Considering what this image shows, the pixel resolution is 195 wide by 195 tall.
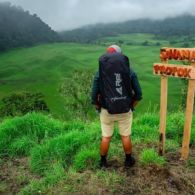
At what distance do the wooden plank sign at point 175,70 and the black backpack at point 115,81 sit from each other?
2.58 ft

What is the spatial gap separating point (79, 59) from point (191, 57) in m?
169

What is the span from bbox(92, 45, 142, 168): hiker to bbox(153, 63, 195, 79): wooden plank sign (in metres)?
0.60

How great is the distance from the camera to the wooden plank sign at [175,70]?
749cm

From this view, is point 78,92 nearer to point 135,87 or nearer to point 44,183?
point 135,87

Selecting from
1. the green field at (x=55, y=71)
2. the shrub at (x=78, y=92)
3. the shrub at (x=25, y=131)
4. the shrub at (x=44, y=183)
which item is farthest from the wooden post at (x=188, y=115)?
the green field at (x=55, y=71)

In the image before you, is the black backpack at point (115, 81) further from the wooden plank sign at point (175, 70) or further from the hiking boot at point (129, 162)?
the hiking boot at point (129, 162)

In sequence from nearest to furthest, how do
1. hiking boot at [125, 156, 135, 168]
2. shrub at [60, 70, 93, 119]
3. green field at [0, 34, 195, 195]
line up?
green field at [0, 34, 195, 195] < hiking boot at [125, 156, 135, 168] < shrub at [60, 70, 93, 119]

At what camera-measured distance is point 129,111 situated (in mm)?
7707

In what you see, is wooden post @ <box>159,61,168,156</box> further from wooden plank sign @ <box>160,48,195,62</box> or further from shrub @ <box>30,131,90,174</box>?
shrub @ <box>30,131,90,174</box>

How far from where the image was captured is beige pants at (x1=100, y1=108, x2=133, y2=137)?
7668 mm

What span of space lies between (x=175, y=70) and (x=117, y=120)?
1446mm

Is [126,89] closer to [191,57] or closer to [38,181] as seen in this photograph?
[191,57]

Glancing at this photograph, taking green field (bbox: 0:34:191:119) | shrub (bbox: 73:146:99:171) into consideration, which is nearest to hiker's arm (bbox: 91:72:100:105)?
shrub (bbox: 73:146:99:171)

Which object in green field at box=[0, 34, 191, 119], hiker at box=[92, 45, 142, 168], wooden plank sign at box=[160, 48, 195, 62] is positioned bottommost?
green field at box=[0, 34, 191, 119]
